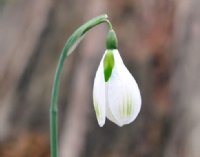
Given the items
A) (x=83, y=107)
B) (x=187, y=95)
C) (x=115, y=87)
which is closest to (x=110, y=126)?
(x=83, y=107)

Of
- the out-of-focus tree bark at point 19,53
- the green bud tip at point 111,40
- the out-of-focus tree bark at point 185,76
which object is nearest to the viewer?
the green bud tip at point 111,40

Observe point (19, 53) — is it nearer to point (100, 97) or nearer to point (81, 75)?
point (81, 75)

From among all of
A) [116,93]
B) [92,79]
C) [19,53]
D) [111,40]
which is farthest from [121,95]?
[19,53]

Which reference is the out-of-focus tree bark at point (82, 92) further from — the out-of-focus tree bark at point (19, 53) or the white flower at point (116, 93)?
the white flower at point (116, 93)

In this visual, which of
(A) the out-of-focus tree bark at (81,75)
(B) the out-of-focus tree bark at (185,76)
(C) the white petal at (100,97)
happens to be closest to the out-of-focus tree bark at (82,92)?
(A) the out-of-focus tree bark at (81,75)

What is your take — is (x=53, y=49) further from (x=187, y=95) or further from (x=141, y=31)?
(x=187, y=95)

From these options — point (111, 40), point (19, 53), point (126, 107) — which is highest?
point (19, 53)

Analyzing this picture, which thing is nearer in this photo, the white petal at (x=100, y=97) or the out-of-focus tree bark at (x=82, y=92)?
the white petal at (x=100, y=97)

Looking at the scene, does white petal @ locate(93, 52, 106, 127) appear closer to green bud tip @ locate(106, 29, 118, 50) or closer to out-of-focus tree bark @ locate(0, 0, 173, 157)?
green bud tip @ locate(106, 29, 118, 50)

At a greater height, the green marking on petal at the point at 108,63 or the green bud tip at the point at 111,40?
the green bud tip at the point at 111,40
